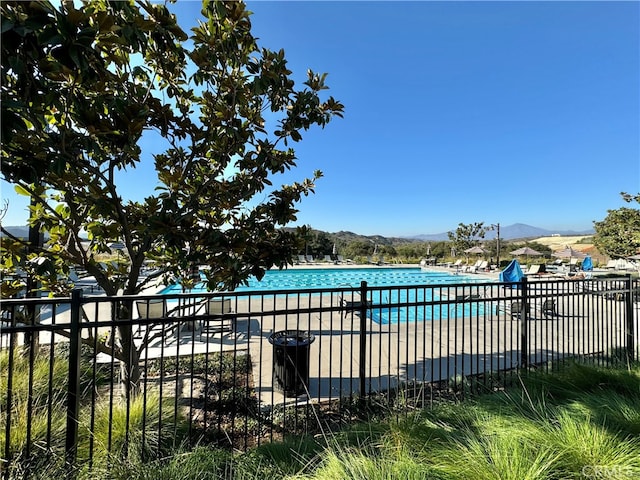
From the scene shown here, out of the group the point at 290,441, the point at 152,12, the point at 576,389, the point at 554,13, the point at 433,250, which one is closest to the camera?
the point at 152,12

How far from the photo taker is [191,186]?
351 cm

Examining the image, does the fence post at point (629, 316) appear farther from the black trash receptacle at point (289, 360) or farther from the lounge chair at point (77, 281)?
the lounge chair at point (77, 281)

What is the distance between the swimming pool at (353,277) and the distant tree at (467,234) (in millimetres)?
15340

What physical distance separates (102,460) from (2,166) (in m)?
2.32

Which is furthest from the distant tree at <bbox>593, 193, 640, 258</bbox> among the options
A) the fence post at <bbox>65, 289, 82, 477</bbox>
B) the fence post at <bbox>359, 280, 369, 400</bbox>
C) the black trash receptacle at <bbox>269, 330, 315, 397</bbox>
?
the fence post at <bbox>65, 289, 82, 477</bbox>

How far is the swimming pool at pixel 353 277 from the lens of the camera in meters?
20.6

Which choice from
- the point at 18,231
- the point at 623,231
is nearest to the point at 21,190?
the point at 18,231

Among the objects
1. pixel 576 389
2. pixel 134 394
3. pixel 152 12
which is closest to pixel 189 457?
pixel 134 394

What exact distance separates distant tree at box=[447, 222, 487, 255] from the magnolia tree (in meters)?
43.1

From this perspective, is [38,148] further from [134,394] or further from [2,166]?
[134,394]

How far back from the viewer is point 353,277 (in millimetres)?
24719

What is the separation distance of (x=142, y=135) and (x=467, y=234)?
45.6 metres

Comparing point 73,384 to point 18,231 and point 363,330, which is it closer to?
point 18,231

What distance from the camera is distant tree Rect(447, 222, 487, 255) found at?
1646 inches
